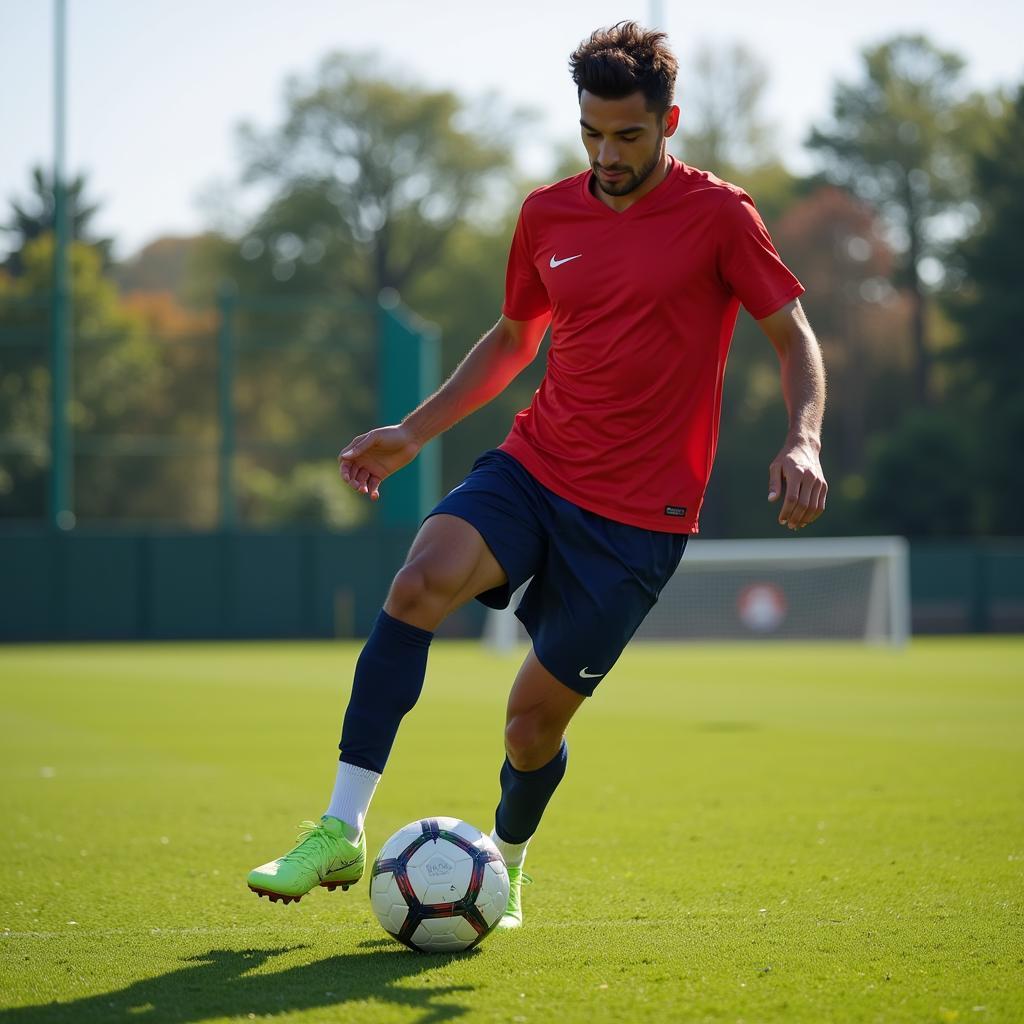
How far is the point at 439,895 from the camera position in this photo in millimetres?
4215

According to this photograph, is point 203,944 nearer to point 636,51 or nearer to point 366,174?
point 636,51

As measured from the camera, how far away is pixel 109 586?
96.7ft

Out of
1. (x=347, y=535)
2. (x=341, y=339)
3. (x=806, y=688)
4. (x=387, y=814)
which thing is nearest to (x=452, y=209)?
(x=341, y=339)

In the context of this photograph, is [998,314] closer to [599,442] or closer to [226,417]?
[226,417]

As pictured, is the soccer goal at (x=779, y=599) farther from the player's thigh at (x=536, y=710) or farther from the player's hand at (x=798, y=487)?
the player's hand at (x=798, y=487)

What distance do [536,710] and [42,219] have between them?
50398 mm

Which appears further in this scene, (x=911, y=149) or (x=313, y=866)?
(x=911, y=149)

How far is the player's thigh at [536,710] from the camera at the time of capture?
4480 mm

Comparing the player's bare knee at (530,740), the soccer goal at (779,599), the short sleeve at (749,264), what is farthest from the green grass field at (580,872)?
the soccer goal at (779,599)

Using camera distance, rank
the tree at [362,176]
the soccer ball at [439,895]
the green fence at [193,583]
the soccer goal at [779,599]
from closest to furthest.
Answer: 1. the soccer ball at [439,895]
2. the soccer goal at [779,599]
3. the green fence at [193,583]
4. the tree at [362,176]

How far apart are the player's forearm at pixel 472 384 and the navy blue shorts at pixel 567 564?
32 centimetres

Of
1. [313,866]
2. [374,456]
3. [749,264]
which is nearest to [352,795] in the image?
[313,866]

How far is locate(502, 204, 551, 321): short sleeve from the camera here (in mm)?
4859

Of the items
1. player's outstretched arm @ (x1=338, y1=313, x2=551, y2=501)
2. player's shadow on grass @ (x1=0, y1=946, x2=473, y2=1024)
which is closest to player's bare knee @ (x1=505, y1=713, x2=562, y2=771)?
player's shadow on grass @ (x1=0, y1=946, x2=473, y2=1024)
